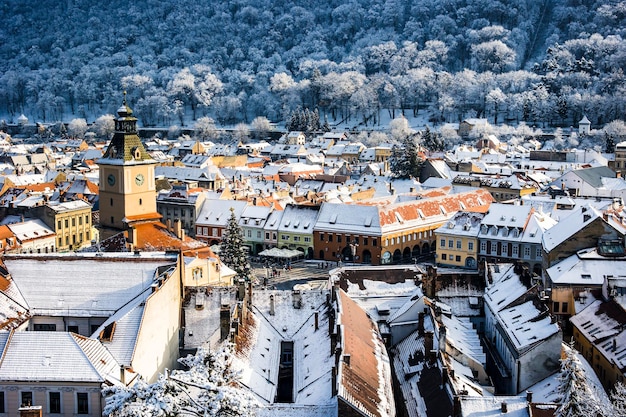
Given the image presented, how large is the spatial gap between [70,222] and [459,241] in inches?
1296

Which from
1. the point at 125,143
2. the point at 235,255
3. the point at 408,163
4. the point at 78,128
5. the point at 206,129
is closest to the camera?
the point at 125,143

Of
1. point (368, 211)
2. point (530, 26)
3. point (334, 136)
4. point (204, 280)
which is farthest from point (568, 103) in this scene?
point (204, 280)

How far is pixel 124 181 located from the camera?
51281mm

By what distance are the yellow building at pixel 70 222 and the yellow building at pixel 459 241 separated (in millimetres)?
30496

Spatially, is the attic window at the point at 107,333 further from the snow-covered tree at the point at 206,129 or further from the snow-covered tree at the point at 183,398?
the snow-covered tree at the point at 206,129

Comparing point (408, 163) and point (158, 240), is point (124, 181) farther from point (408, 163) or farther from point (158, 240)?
point (408, 163)

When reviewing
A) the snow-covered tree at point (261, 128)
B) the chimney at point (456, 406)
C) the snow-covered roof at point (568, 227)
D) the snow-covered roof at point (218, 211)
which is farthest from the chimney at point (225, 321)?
the snow-covered tree at point (261, 128)

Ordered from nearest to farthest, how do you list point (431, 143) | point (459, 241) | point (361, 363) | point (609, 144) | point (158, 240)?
point (361, 363) → point (158, 240) → point (459, 241) → point (609, 144) → point (431, 143)

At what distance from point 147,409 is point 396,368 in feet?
58.6

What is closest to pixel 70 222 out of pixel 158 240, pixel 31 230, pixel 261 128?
pixel 31 230

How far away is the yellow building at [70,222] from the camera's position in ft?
229

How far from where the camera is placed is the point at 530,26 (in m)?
195

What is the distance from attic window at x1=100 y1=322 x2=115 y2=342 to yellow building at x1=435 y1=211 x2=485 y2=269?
38953mm

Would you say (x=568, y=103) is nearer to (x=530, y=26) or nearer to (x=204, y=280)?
(x=530, y=26)
